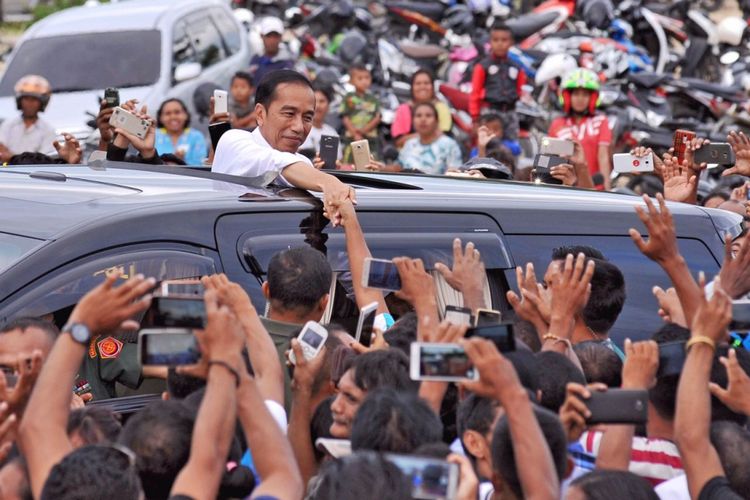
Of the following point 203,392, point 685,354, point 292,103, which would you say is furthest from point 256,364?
point 292,103

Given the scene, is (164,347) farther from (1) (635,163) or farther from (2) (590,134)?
(2) (590,134)

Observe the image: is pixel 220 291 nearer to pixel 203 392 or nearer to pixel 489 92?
pixel 203 392

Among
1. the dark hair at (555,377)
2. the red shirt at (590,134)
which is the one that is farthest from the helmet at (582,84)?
the dark hair at (555,377)

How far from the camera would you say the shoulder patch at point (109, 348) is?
5125 millimetres

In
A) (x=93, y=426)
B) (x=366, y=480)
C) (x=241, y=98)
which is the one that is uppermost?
(x=366, y=480)

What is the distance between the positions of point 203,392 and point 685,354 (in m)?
1.29

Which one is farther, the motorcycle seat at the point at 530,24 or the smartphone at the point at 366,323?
the motorcycle seat at the point at 530,24

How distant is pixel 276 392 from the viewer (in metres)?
4.29

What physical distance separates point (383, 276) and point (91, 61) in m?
9.60

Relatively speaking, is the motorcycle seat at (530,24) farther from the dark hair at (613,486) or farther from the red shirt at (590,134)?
the dark hair at (613,486)

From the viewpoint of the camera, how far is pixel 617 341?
5.77 meters

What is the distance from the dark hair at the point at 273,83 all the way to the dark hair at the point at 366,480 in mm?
3505

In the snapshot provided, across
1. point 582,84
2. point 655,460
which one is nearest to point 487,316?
point 655,460

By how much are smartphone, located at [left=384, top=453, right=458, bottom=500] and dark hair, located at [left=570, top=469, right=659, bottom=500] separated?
700mm
